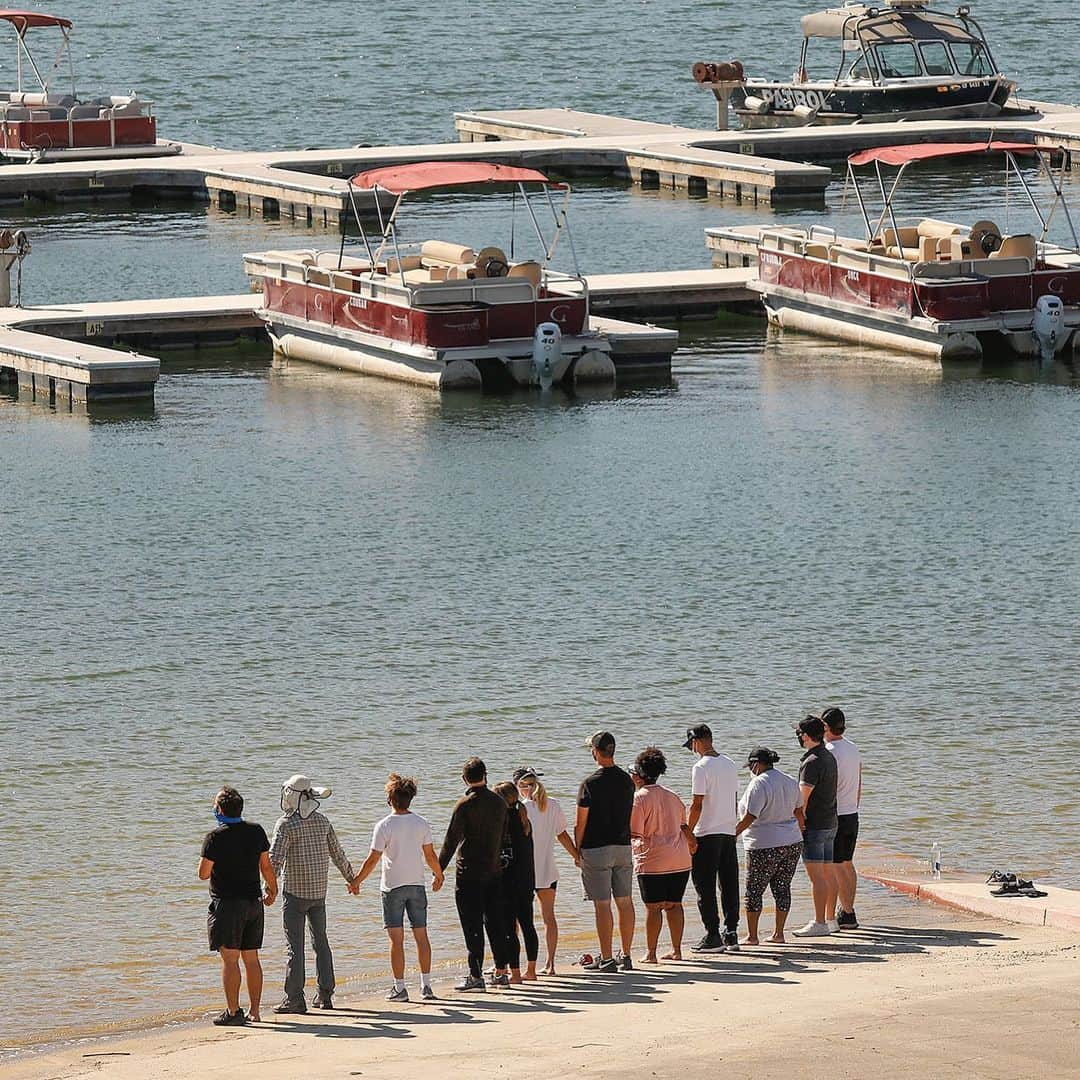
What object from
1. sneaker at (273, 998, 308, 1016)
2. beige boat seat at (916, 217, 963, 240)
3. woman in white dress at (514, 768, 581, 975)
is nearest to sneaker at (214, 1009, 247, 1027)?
sneaker at (273, 998, 308, 1016)

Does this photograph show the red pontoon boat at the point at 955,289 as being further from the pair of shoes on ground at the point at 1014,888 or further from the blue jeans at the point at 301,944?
the blue jeans at the point at 301,944

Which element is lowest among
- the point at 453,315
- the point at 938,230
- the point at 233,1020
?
the point at 233,1020

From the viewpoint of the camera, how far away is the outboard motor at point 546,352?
29031 mm

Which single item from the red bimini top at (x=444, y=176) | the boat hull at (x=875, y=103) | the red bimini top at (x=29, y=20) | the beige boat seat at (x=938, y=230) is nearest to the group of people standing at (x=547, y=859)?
the red bimini top at (x=444, y=176)

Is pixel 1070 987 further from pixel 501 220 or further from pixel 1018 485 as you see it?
pixel 501 220

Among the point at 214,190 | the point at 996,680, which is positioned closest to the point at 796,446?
the point at 996,680

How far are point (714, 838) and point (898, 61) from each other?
4389 centimetres

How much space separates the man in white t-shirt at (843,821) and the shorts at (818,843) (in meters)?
0.09

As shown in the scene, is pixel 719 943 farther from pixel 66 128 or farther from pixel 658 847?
pixel 66 128

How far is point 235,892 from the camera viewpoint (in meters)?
11.0

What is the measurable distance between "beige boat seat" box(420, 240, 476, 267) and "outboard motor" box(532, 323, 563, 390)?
124cm

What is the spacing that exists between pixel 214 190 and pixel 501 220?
20.8 ft

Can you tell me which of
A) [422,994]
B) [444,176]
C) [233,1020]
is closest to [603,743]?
[422,994]

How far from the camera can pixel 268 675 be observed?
18141 mm
